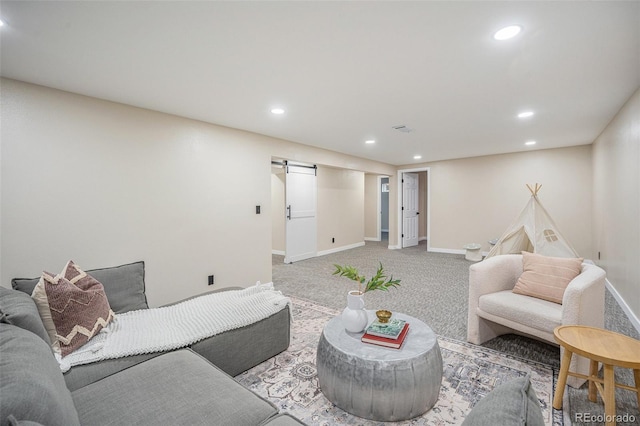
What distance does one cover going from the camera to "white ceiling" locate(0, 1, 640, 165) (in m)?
1.63

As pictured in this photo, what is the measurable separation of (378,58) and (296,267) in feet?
14.2

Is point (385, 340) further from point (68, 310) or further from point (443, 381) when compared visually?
point (68, 310)

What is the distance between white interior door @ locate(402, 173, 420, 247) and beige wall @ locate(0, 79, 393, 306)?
15.3 feet

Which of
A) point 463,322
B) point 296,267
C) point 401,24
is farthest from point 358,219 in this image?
point 401,24

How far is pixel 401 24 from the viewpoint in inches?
68.1

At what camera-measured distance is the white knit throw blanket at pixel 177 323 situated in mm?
1683

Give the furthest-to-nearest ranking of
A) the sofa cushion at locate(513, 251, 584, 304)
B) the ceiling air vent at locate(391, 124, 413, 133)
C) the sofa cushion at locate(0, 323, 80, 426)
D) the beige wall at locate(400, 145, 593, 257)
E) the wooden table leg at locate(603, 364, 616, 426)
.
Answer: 1. the beige wall at locate(400, 145, 593, 257)
2. the ceiling air vent at locate(391, 124, 413, 133)
3. the sofa cushion at locate(513, 251, 584, 304)
4. the wooden table leg at locate(603, 364, 616, 426)
5. the sofa cushion at locate(0, 323, 80, 426)

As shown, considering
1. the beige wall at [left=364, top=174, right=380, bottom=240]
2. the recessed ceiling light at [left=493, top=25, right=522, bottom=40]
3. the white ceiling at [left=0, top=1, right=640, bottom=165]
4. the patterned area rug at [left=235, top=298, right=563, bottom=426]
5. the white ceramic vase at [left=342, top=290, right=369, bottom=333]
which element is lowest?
the patterned area rug at [left=235, top=298, right=563, bottom=426]

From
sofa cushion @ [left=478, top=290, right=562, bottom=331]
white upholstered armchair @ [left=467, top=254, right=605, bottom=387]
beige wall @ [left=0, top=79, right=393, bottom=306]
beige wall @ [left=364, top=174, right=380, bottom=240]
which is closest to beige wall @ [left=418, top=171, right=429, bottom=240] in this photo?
beige wall @ [left=364, top=174, right=380, bottom=240]

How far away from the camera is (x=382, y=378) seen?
5.20 ft

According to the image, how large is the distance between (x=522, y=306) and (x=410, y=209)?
20.2ft

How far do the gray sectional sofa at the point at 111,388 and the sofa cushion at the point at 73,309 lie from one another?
13 centimetres

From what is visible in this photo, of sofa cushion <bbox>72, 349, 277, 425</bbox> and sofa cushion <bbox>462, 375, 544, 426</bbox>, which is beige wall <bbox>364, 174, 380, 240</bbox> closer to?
sofa cushion <bbox>72, 349, 277, 425</bbox>

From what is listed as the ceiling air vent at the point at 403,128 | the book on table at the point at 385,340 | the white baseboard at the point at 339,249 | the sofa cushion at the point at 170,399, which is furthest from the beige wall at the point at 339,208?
the sofa cushion at the point at 170,399
